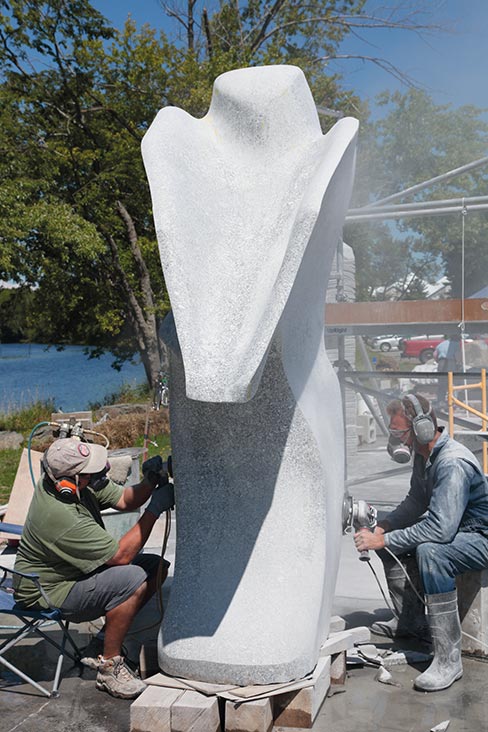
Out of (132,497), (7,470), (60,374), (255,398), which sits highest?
(255,398)

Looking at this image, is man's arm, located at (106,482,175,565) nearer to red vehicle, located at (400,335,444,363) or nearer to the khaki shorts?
the khaki shorts

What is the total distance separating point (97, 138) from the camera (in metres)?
18.3

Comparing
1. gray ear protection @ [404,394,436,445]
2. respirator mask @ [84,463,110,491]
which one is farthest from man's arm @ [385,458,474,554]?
respirator mask @ [84,463,110,491]

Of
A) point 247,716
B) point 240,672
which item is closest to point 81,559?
point 240,672

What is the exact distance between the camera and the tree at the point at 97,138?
51.9 feet

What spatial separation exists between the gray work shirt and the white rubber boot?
0.94 feet

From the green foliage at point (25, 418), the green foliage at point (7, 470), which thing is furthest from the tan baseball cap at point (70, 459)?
the green foliage at point (25, 418)

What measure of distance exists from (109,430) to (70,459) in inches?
352

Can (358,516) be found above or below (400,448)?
below

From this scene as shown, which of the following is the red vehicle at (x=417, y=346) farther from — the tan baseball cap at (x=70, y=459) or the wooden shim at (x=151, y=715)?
the wooden shim at (x=151, y=715)

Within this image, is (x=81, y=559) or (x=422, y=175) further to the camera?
(x=422, y=175)

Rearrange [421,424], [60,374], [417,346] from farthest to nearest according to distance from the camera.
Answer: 1. [60,374]
2. [417,346]
3. [421,424]

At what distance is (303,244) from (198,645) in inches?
70.6

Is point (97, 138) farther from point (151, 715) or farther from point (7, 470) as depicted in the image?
point (151, 715)
